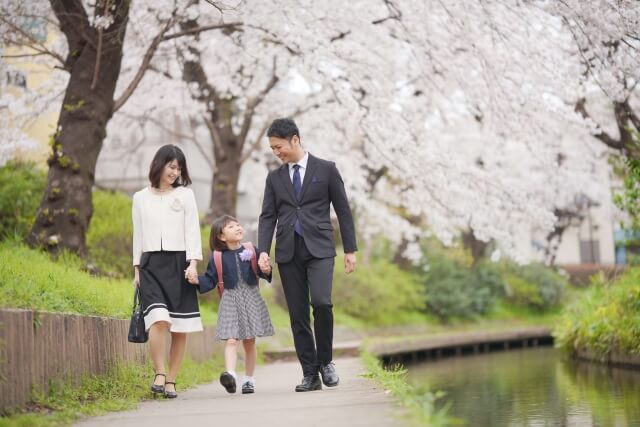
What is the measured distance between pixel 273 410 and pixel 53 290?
6.59 ft

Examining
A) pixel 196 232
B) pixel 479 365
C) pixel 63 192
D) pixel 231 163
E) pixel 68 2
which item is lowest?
pixel 479 365

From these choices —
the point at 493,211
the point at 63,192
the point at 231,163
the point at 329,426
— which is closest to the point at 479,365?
the point at 493,211

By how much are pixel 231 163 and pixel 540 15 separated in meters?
6.98

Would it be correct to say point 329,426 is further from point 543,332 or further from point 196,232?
point 543,332

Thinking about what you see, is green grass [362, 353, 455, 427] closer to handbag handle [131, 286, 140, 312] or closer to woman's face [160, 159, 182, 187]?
handbag handle [131, 286, 140, 312]

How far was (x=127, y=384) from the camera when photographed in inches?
271

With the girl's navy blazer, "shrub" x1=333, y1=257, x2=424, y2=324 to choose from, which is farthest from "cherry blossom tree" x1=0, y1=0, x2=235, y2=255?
"shrub" x1=333, y1=257, x2=424, y2=324

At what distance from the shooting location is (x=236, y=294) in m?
7.28

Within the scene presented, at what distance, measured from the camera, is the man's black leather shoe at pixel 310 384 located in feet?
21.7

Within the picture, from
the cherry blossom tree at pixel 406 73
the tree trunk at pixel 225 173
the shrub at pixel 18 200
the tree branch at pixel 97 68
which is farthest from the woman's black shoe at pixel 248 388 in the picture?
the tree trunk at pixel 225 173

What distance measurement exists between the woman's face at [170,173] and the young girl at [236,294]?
662mm

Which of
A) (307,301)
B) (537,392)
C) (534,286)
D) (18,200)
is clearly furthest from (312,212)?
(534,286)

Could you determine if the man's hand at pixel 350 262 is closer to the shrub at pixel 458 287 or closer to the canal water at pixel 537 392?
the canal water at pixel 537 392

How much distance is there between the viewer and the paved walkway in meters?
4.68
